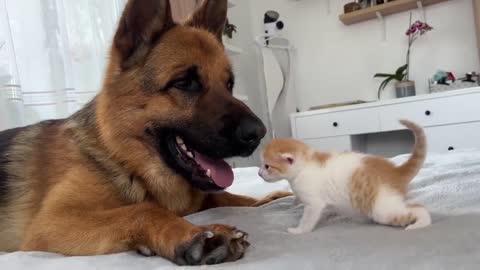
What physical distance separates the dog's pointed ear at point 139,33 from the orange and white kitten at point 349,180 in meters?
0.39

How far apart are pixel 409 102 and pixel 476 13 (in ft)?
2.39

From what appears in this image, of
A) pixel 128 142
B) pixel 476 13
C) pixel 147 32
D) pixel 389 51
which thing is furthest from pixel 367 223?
pixel 389 51

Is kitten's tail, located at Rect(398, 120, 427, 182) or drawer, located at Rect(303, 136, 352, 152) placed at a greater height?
kitten's tail, located at Rect(398, 120, 427, 182)

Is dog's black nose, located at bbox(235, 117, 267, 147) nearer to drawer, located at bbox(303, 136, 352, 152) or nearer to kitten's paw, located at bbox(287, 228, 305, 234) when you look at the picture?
kitten's paw, located at bbox(287, 228, 305, 234)

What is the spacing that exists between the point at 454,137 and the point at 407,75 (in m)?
0.81

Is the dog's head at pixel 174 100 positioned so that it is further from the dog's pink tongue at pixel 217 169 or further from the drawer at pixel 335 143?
the drawer at pixel 335 143

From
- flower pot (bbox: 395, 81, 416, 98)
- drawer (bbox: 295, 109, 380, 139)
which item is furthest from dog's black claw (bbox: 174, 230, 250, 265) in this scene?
flower pot (bbox: 395, 81, 416, 98)

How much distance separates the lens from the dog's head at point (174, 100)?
39.8 inches

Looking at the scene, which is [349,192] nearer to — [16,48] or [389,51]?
[16,48]

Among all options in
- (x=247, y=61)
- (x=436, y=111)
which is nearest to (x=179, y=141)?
(x=436, y=111)

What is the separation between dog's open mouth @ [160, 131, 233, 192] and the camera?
102 centimetres

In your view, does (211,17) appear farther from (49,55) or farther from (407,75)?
(407,75)

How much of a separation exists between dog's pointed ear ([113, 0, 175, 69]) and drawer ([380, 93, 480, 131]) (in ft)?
6.87

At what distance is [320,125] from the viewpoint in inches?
137
